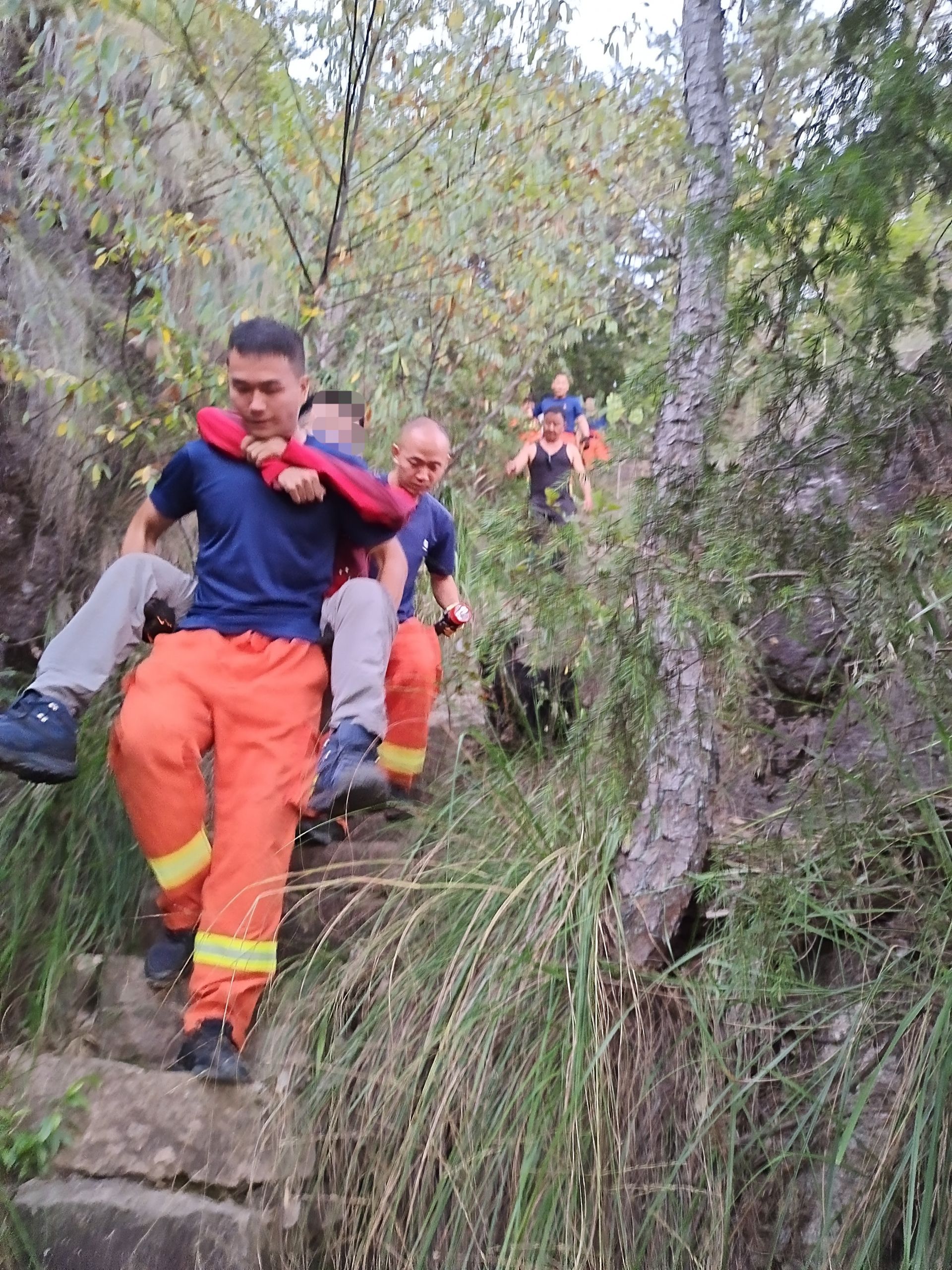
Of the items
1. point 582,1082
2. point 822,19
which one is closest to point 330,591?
point 582,1082

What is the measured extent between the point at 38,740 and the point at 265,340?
1.16m

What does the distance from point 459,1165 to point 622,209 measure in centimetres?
A: 571

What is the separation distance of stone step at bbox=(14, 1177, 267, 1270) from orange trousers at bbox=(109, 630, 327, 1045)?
0.39 metres

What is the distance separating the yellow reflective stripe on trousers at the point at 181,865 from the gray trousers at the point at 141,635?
44 cm

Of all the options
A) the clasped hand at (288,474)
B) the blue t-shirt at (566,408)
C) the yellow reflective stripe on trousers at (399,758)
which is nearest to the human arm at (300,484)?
the clasped hand at (288,474)

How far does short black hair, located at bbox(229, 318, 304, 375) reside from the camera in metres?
2.62

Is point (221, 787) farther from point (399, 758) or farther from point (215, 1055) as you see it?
point (399, 758)

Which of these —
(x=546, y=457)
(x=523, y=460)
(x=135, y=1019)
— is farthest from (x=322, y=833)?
(x=546, y=457)

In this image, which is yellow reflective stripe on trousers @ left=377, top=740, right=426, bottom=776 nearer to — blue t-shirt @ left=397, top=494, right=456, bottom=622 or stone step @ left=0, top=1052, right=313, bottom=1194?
blue t-shirt @ left=397, top=494, right=456, bottom=622

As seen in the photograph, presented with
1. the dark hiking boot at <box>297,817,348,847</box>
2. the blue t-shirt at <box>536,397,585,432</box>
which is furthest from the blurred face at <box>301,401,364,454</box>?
the blue t-shirt at <box>536,397,585,432</box>

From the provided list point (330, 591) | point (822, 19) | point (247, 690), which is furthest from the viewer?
point (330, 591)

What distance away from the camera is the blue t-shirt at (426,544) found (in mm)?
3496

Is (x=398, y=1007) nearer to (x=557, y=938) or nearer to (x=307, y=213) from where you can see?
(x=557, y=938)

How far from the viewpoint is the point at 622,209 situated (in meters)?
6.26
